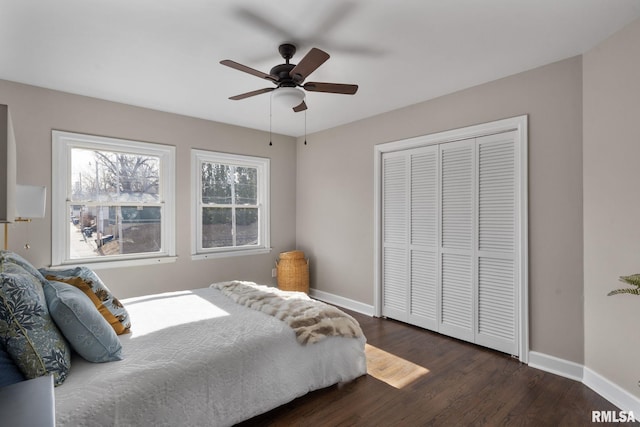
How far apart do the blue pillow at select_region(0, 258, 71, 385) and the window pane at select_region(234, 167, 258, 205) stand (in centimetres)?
325

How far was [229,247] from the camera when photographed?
186 inches

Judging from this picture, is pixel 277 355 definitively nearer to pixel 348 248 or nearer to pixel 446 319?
pixel 446 319

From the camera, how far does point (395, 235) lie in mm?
4062

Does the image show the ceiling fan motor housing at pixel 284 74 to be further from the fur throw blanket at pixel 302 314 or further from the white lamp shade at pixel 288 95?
the fur throw blanket at pixel 302 314

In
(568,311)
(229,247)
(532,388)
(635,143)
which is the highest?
(635,143)

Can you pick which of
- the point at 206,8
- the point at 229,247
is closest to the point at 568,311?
the point at 206,8

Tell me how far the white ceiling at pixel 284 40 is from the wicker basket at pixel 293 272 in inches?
95.9

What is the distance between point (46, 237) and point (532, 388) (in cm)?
455

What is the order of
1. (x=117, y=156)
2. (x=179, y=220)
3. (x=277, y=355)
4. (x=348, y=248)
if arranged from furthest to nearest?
(x=348, y=248) < (x=179, y=220) < (x=117, y=156) < (x=277, y=355)

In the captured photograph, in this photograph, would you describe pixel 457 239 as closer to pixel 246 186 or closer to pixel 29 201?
pixel 246 186

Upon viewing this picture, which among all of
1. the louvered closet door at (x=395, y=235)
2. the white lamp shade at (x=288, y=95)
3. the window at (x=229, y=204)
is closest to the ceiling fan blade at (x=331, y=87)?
the white lamp shade at (x=288, y=95)

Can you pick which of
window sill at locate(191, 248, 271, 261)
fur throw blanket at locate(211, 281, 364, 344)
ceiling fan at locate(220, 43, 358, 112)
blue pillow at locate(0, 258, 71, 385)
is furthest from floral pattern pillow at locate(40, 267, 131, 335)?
window sill at locate(191, 248, 271, 261)

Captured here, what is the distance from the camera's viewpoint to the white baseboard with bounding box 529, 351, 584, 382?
2622mm

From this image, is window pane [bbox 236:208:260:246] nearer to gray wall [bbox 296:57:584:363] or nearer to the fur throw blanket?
the fur throw blanket
